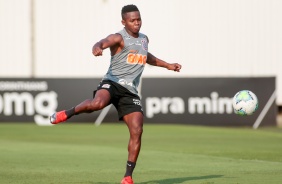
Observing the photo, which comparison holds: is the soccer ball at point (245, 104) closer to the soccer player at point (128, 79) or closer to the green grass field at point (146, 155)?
the green grass field at point (146, 155)

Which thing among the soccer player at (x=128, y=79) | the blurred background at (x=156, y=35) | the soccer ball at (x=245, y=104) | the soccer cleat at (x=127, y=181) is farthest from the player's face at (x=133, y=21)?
the blurred background at (x=156, y=35)

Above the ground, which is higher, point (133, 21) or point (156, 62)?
point (133, 21)

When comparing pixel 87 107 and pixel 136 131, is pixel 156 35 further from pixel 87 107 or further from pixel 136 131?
pixel 87 107

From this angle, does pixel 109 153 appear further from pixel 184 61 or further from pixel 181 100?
pixel 184 61

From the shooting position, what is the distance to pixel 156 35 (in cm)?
3297

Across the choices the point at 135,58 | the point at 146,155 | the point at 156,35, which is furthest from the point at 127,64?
the point at 156,35

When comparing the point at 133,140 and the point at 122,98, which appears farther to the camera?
the point at 122,98

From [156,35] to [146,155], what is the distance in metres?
16.2

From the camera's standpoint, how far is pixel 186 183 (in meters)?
12.1

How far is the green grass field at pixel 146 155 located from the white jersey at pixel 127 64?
4.96ft

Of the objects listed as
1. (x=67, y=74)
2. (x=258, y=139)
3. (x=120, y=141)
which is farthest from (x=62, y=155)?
(x=67, y=74)

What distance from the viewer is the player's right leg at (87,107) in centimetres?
1144

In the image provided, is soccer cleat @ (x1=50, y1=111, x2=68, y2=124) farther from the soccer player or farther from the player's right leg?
the soccer player

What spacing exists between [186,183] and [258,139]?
1060 cm
